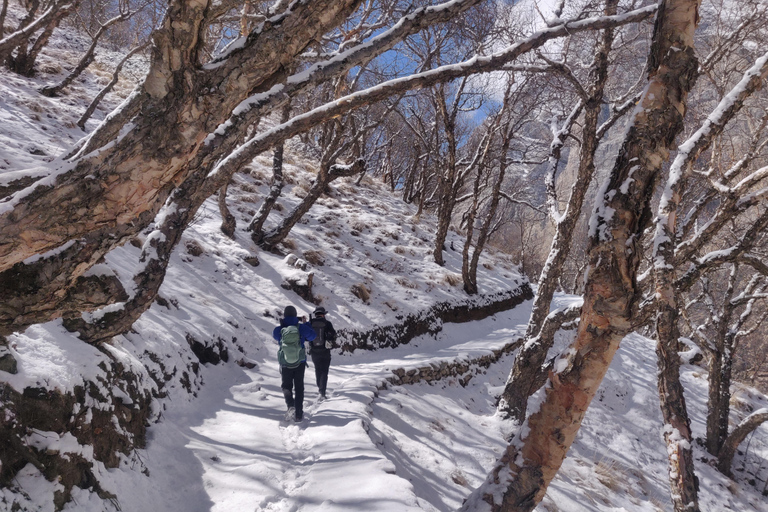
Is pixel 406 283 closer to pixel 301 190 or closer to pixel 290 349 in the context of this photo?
pixel 301 190

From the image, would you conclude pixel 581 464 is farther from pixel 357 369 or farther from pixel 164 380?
pixel 164 380

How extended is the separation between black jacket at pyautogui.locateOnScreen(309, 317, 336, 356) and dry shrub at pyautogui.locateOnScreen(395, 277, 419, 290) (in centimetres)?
584

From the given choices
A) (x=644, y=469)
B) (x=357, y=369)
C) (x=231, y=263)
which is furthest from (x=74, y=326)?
(x=644, y=469)

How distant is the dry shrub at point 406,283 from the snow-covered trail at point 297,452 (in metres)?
4.98

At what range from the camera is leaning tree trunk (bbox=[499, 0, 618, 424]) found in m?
5.53

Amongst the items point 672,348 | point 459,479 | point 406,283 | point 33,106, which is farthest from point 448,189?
point 33,106

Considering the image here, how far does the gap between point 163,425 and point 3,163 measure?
18.9 ft

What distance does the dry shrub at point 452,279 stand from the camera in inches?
498

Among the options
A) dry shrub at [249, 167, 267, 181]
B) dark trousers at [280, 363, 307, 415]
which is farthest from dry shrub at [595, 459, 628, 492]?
dry shrub at [249, 167, 267, 181]

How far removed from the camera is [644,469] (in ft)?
26.3

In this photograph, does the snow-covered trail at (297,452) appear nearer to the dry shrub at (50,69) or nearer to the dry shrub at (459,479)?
the dry shrub at (459,479)

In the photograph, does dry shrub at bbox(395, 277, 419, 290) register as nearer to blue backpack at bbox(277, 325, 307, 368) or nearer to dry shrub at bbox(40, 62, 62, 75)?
blue backpack at bbox(277, 325, 307, 368)

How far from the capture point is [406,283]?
37.9ft

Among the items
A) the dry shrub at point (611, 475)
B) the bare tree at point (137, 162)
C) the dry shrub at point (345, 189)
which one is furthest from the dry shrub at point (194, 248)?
the dry shrub at point (345, 189)
